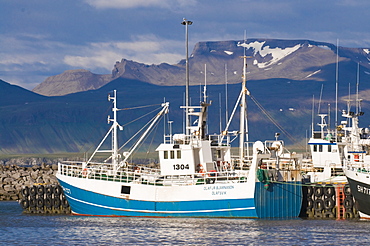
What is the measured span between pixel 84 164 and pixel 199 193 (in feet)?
28.6

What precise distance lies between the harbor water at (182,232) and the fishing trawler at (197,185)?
88cm

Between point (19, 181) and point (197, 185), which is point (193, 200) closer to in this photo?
point (197, 185)

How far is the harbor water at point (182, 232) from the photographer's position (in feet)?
127

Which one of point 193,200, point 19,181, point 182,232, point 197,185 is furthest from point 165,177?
point 19,181

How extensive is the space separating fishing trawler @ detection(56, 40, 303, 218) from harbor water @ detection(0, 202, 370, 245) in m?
0.88

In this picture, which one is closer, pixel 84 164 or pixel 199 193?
pixel 199 193

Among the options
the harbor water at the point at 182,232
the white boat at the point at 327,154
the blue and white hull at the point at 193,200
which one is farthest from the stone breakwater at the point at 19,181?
the white boat at the point at 327,154

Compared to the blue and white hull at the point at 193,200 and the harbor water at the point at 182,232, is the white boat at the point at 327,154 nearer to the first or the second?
the blue and white hull at the point at 193,200

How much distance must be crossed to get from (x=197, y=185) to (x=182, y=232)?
5.65 meters

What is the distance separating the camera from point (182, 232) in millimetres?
41375

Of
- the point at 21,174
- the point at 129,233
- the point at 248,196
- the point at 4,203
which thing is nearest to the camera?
the point at 129,233

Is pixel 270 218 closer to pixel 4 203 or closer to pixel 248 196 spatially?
pixel 248 196

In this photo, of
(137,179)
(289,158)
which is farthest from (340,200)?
(137,179)

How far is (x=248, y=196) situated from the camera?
4566 centimetres
